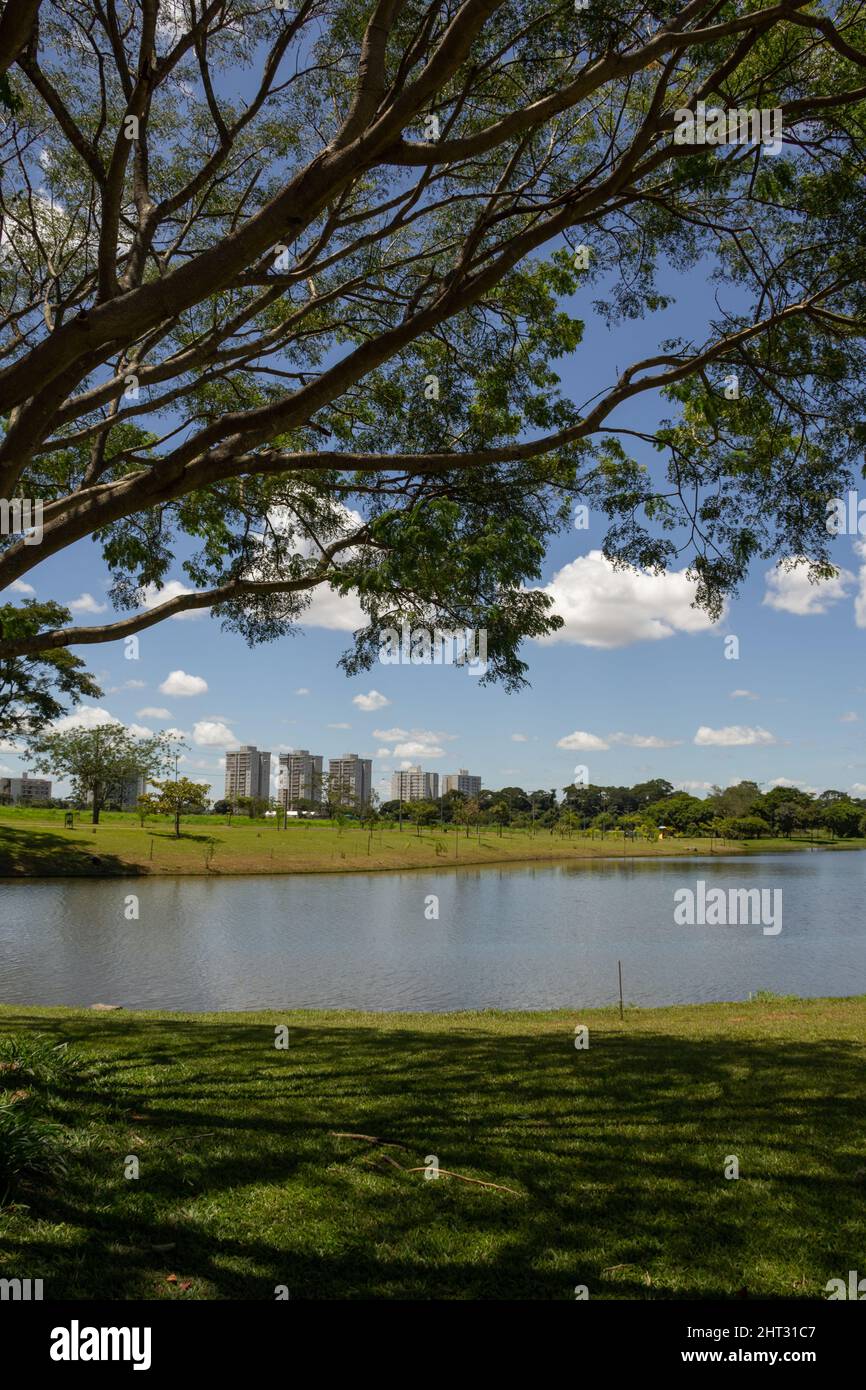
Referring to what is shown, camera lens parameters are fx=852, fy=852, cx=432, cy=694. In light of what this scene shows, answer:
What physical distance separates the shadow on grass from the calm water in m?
2.55

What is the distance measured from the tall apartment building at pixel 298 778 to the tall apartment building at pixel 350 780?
2.18m

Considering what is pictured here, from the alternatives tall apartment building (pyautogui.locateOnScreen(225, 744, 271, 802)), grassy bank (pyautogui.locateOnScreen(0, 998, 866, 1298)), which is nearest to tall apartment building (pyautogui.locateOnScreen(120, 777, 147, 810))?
tall apartment building (pyautogui.locateOnScreen(225, 744, 271, 802))

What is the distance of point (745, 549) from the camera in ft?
25.3

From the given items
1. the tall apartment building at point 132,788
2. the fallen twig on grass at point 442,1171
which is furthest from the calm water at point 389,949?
the tall apartment building at point 132,788

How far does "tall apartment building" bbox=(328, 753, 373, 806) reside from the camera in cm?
8056

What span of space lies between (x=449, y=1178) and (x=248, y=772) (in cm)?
14465

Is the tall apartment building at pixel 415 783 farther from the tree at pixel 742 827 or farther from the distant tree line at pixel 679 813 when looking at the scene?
the tree at pixel 742 827

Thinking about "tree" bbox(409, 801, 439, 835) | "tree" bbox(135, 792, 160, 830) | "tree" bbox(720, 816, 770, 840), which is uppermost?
"tree" bbox(135, 792, 160, 830)

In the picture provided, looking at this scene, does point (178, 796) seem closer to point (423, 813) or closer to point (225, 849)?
point (225, 849)

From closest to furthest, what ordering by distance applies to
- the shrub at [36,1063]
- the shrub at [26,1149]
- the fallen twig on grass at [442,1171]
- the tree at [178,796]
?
the shrub at [26,1149]
the fallen twig on grass at [442,1171]
the shrub at [36,1063]
the tree at [178,796]

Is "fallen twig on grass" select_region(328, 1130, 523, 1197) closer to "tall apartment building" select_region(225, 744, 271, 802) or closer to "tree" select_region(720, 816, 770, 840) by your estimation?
"tree" select_region(720, 816, 770, 840)

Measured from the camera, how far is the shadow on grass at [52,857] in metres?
38.6
